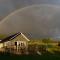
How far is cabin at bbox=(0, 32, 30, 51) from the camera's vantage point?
6340mm

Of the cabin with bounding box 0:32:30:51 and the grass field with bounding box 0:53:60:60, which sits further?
the cabin with bounding box 0:32:30:51

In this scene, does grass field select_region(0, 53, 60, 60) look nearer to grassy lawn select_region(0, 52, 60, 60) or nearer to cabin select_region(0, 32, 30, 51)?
grassy lawn select_region(0, 52, 60, 60)

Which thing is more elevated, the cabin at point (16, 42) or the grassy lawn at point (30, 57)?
the cabin at point (16, 42)

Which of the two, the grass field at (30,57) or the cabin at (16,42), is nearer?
the grass field at (30,57)

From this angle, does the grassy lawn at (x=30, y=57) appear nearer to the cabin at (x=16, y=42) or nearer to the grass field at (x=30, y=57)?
the grass field at (x=30, y=57)

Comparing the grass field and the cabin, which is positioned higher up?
the cabin

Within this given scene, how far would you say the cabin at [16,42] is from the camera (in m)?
6.34

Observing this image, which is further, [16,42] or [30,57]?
[16,42]

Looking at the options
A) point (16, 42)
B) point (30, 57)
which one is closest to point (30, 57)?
point (30, 57)

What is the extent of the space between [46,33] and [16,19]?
0.96m

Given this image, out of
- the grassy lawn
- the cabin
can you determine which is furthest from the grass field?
the cabin

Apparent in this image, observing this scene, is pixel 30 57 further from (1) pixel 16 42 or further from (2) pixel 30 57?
(1) pixel 16 42

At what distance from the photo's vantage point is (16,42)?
253 inches

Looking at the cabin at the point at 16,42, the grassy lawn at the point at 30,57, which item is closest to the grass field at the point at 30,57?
the grassy lawn at the point at 30,57
